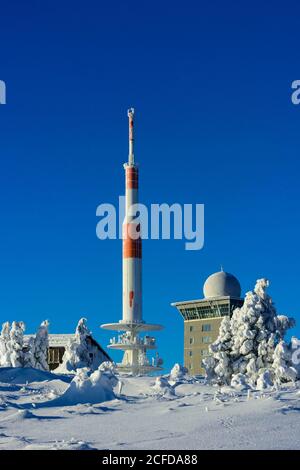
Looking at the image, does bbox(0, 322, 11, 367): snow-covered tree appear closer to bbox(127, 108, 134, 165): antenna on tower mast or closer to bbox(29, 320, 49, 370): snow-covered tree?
bbox(29, 320, 49, 370): snow-covered tree

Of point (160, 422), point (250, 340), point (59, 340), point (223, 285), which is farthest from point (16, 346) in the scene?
point (223, 285)

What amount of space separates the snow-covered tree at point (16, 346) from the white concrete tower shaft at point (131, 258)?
29.0 metres

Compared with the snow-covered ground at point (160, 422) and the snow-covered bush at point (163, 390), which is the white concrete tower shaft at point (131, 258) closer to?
the snow-covered bush at point (163, 390)

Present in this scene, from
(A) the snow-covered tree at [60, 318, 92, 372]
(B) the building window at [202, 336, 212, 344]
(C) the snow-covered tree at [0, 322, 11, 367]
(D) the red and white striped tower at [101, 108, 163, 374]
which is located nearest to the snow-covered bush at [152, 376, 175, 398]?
(C) the snow-covered tree at [0, 322, 11, 367]

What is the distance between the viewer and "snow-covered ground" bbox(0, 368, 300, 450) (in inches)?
909

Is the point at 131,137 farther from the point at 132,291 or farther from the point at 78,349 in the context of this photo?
the point at 78,349

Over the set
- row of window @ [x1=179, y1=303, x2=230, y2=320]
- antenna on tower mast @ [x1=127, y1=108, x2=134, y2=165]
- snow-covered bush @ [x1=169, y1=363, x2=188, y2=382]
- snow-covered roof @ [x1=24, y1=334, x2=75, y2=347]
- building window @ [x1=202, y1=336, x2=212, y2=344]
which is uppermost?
antenna on tower mast @ [x1=127, y1=108, x2=134, y2=165]

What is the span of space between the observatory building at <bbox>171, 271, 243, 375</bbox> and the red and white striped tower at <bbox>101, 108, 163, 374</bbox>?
78.6 feet

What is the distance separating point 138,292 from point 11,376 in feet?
140

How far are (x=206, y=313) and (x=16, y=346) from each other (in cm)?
6174

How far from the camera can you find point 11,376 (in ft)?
180

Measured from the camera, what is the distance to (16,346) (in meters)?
66.5

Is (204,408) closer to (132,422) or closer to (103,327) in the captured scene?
(132,422)

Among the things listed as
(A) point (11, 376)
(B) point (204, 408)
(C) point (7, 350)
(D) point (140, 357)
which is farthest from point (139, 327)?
(B) point (204, 408)
